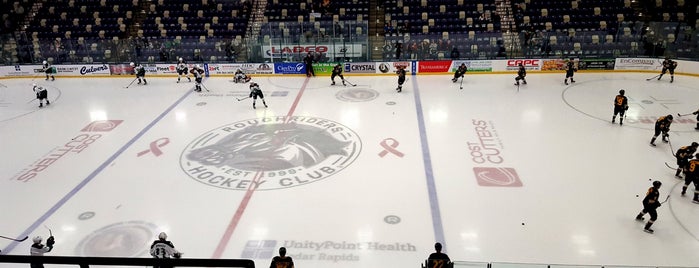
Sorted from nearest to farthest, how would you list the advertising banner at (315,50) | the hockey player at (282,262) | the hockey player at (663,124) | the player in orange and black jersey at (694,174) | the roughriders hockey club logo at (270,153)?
1. the hockey player at (282,262)
2. the player in orange and black jersey at (694,174)
3. the roughriders hockey club logo at (270,153)
4. the hockey player at (663,124)
5. the advertising banner at (315,50)

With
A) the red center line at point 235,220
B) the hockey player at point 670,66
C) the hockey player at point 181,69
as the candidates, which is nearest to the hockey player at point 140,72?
the hockey player at point 181,69

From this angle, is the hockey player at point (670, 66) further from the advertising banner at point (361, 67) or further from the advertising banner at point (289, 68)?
the advertising banner at point (289, 68)

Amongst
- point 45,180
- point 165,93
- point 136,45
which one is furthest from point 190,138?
point 136,45

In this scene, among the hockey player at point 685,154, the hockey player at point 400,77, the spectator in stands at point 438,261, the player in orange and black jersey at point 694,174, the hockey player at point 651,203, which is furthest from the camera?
the hockey player at point 400,77

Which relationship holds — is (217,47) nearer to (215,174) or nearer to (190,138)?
(190,138)

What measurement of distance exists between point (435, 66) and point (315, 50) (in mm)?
5606

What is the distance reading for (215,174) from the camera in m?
12.7

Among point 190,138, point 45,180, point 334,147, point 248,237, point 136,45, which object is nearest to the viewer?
point 248,237

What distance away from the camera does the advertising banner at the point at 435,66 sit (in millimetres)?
22750

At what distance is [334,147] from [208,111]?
6.12m

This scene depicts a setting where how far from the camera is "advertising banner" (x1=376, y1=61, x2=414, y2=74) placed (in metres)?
22.9

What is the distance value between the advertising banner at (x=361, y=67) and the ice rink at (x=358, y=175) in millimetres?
3331

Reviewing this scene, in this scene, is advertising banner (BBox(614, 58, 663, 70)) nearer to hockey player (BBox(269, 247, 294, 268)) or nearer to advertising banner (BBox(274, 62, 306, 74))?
advertising banner (BBox(274, 62, 306, 74))

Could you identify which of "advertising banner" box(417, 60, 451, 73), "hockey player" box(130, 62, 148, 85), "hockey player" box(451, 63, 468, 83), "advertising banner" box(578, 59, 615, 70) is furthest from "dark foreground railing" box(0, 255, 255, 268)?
"advertising banner" box(578, 59, 615, 70)
